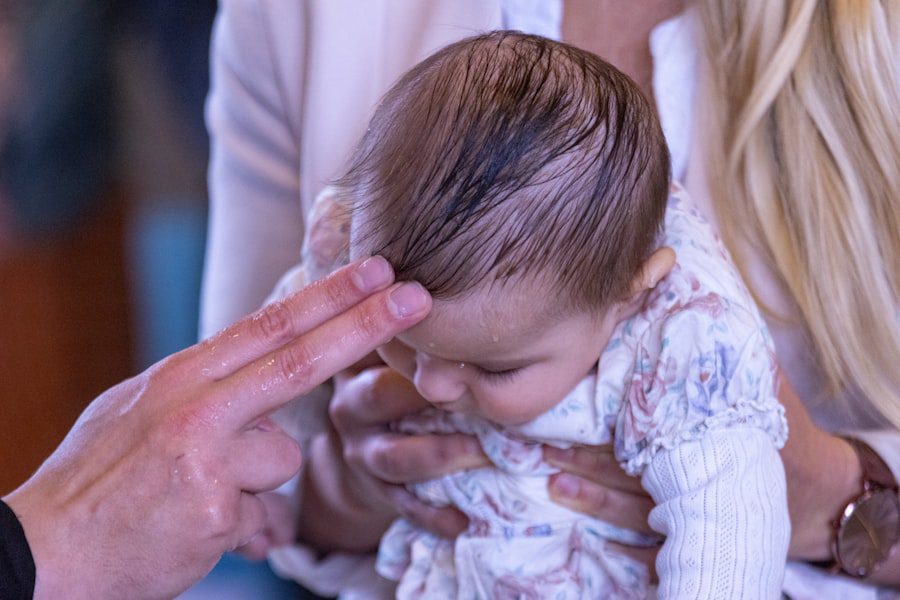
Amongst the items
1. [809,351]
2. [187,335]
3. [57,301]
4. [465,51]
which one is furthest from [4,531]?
[57,301]

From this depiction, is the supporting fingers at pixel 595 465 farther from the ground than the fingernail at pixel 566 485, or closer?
farther from the ground

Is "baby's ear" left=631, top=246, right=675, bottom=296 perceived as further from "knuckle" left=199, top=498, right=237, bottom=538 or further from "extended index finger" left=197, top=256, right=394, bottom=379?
"knuckle" left=199, top=498, right=237, bottom=538

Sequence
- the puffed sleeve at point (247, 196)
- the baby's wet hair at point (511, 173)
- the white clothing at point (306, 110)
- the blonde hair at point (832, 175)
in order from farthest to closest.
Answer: the puffed sleeve at point (247, 196)
the white clothing at point (306, 110)
the blonde hair at point (832, 175)
the baby's wet hair at point (511, 173)

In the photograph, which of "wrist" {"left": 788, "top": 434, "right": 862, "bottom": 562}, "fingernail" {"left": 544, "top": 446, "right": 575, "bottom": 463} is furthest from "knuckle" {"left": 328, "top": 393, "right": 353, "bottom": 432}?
"wrist" {"left": 788, "top": 434, "right": 862, "bottom": 562}

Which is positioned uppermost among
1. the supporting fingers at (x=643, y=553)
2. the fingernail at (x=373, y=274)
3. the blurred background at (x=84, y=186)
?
the fingernail at (x=373, y=274)

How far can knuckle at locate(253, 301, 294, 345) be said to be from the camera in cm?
84

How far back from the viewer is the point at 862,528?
1.06 m

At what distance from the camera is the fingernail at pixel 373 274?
0.80m

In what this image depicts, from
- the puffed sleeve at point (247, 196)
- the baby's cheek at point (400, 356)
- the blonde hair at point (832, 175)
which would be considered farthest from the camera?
the puffed sleeve at point (247, 196)

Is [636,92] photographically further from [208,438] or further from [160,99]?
[160,99]

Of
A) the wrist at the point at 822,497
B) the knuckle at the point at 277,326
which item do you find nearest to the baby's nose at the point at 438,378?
the knuckle at the point at 277,326

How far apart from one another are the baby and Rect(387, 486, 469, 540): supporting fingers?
9 cm

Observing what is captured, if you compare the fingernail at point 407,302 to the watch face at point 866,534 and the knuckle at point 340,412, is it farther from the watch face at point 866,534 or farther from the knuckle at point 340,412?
the watch face at point 866,534

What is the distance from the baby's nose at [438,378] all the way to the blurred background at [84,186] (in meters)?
1.50
